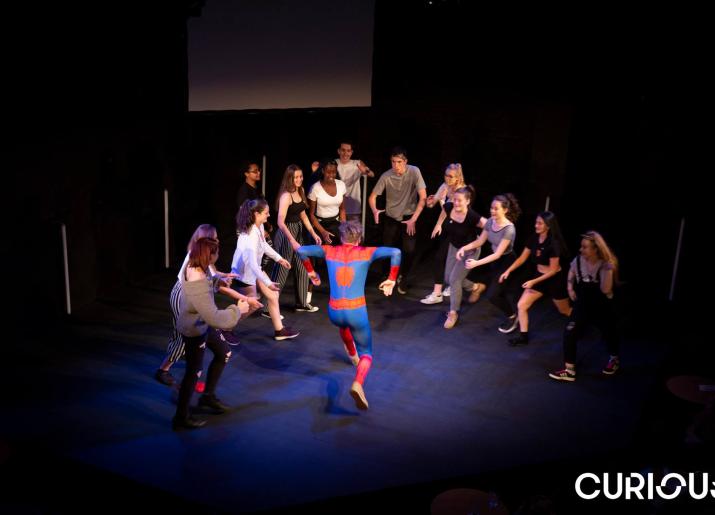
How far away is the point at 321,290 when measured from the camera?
7820 millimetres

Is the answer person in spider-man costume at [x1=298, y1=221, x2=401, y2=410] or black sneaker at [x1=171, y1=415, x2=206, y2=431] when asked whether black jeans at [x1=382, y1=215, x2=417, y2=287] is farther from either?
black sneaker at [x1=171, y1=415, x2=206, y2=431]

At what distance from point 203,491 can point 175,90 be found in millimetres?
4541

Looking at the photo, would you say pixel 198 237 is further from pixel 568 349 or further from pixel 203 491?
pixel 568 349

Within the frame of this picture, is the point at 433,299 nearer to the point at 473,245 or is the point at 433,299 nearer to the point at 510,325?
the point at 510,325

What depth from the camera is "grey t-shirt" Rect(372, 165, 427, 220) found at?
7637 mm

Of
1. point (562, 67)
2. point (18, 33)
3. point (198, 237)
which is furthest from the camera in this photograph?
point (562, 67)

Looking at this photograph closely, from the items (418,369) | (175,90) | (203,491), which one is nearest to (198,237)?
(203,491)

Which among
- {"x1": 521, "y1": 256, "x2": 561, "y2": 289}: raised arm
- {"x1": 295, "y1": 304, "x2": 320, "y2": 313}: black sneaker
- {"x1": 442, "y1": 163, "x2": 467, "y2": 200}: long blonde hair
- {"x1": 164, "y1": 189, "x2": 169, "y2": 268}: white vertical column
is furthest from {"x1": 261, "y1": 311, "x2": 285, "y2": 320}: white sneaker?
{"x1": 521, "y1": 256, "x2": 561, "y2": 289}: raised arm

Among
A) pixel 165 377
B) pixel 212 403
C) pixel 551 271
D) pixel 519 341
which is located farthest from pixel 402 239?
pixel 212 403

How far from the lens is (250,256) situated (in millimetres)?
6016

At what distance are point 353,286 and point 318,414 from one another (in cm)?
93

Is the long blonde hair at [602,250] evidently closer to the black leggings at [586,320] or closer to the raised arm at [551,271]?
the black leggings at [586,320]

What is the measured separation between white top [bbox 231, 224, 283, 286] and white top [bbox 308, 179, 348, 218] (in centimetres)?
120

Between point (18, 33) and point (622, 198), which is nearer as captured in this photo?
point (18, 33)
